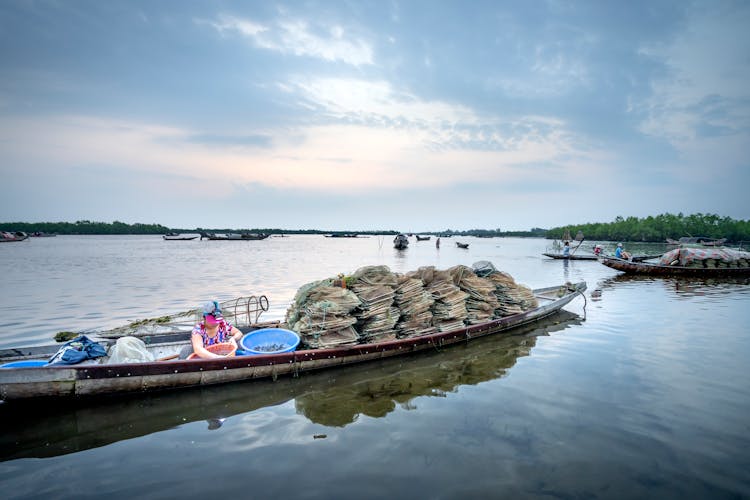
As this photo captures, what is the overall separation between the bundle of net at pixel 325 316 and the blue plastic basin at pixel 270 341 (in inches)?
9.4

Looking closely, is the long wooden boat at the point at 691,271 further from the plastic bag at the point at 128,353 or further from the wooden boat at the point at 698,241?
the plastic bag at the point at 128,353

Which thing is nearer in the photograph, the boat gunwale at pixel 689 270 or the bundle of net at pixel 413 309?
the bundle of net at pixel 413 309

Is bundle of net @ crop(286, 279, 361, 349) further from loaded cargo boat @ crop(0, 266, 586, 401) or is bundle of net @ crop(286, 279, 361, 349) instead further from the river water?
the river water

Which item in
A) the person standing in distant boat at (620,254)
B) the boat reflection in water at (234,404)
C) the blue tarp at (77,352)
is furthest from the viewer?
the person standing in distant boat at (620,254)

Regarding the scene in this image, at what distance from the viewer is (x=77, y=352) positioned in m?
6.83

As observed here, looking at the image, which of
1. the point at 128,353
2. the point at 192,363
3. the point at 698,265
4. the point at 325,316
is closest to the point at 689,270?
the point at 698,265

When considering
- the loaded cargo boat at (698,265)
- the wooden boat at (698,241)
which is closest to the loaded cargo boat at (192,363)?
the loaded cargo boat at (698,265)

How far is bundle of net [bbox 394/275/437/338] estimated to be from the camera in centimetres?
948

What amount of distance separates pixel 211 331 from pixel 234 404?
2055 mm

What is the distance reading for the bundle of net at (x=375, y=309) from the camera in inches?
350

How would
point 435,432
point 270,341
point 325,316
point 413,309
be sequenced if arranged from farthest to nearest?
1. point 413,309
2. point 270,341
3. point 325,316
4. point 435,432

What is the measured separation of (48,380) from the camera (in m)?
5.95

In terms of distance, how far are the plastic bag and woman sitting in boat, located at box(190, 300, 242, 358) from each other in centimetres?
91

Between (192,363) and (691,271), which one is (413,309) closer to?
(192,363)
